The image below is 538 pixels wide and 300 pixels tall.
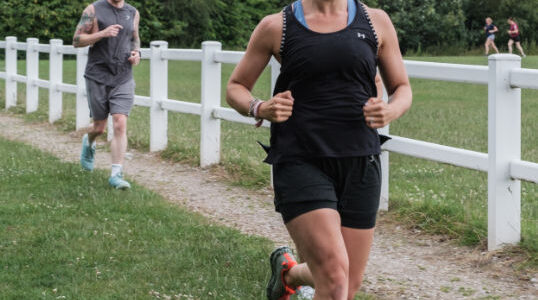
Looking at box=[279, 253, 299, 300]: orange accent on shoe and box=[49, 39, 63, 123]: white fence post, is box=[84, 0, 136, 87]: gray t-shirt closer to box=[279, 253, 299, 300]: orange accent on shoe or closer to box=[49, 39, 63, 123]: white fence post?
box=[279, 253, 299, 300]: orange accent on shoe

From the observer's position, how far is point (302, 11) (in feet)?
12.9

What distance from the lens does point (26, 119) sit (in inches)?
661

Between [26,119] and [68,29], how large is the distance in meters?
27.1

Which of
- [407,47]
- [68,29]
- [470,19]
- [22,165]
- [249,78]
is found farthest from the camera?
[470,19]

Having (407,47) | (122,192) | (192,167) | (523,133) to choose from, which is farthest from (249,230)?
(407,47)

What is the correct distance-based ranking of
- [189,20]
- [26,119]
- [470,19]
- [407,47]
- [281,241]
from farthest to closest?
[470,19] < [407,47] < [189,20] < [26,119] < [281,241]

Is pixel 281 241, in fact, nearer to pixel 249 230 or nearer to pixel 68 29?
pixel 249 230

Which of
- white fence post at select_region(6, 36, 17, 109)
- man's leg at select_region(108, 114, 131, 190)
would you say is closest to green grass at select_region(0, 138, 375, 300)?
man's leg at select_region(108, 114, 131, 190)

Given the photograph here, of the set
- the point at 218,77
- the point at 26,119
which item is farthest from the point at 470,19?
the point at 218,77

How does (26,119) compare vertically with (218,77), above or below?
below

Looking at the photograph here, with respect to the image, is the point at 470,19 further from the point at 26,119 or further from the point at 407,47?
the point at 26,119

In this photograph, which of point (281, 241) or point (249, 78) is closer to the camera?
point (249, 78)

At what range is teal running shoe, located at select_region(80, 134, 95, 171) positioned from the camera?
32.2 ft

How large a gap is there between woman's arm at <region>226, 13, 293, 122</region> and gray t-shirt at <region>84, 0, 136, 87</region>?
16.9 feet
